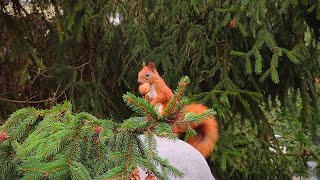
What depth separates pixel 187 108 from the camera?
2.44 meters

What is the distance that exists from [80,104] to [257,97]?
133cm

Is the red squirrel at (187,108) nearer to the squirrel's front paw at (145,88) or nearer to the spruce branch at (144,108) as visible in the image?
the squirrel's front paw at (145,88)

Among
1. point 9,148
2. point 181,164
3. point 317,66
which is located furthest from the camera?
point 317,66

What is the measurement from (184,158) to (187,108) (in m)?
0.28

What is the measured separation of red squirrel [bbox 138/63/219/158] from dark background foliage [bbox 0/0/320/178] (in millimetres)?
874

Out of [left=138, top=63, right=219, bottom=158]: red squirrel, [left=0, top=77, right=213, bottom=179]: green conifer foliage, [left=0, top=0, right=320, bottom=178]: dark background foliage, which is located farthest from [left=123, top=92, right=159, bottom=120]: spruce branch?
[left=0, top=0, right=320, bottom=178]: dark background foliage

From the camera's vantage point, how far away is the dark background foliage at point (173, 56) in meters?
3.71

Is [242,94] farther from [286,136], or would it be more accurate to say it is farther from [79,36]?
[286,136]

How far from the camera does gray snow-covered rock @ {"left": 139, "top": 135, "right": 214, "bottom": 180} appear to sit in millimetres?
2219

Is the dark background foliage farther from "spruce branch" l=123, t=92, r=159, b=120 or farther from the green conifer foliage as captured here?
"spruce branch" l=123, t=92, r=159, b=120

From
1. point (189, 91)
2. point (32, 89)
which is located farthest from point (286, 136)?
point (32, 89)

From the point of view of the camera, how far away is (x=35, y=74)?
14.8 feet

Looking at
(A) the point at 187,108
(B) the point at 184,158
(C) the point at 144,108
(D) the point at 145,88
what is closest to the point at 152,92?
(D) the point at 145,88

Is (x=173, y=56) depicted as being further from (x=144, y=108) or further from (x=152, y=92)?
(x=144, y=108)
